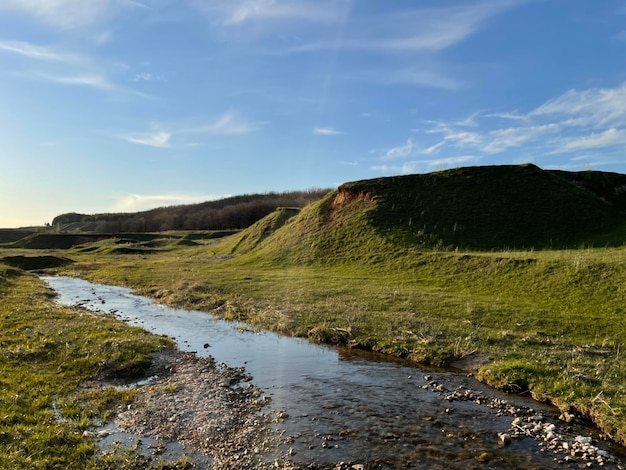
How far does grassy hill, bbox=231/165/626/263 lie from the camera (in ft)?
167

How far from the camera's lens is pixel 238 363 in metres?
21.3

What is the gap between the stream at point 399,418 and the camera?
1216 cm

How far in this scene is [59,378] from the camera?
17.8 meters

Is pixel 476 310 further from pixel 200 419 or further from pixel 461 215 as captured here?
pixel 461 215

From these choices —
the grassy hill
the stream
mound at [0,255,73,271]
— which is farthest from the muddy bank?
mound at [0,255,73,271]

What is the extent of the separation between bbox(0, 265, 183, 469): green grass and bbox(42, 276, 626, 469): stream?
165 inches

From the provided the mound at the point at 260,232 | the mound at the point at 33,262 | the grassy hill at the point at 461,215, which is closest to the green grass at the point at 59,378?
the grassy hill at the point at 461,215

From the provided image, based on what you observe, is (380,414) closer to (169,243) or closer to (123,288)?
(123,288)

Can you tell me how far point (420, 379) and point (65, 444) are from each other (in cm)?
1327

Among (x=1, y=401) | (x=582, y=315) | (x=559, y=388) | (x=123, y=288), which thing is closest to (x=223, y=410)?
(x=1, y=401)

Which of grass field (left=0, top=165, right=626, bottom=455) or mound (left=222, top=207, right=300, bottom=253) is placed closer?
grass field (left=0, top=165, right=626, bottom=455)

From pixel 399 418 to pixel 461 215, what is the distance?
1840 inches

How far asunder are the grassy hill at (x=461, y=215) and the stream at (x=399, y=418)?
30.4 meters

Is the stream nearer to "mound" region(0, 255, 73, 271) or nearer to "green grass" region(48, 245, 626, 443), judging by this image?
"green grass" region(48, 245, 626, 443)
